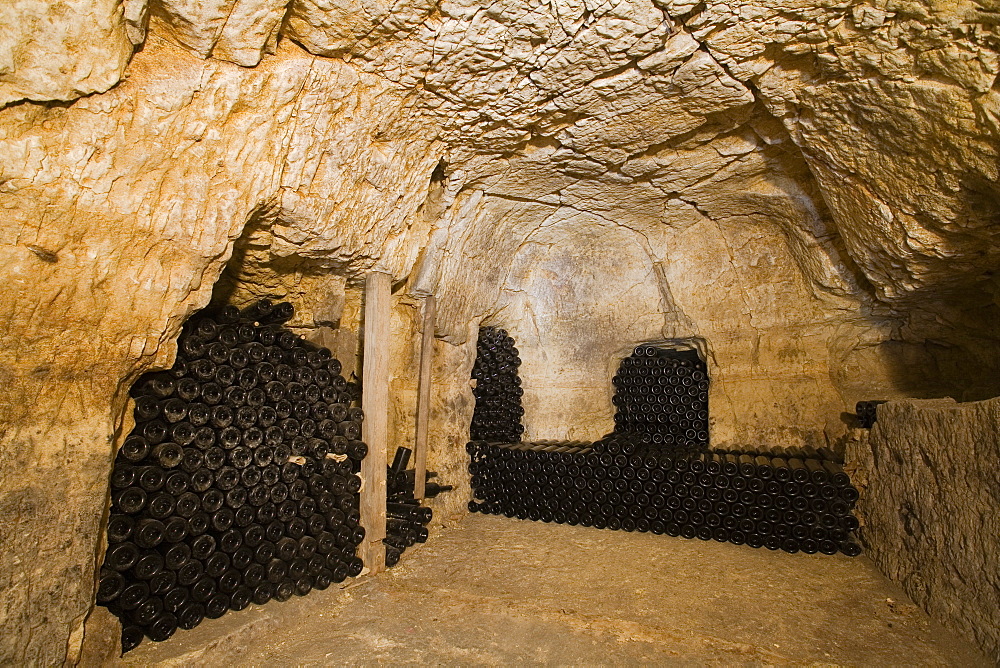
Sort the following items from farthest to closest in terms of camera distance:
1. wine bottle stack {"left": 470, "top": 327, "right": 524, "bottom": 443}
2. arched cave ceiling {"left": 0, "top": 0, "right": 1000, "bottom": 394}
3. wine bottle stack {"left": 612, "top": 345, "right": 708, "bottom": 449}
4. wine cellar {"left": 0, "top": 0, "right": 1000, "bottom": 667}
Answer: wine bottle stack {"left": 470, "top": 327, "right": 524, "bottom": 443} → wine bottle stack {"left": 612, "top": 345, "right": 708, "bottom": 449} → wine cellar {"left": 0, "top": 0, "right": 1000, "bottom": 667} → arched cave ceiling {"left": 0, "top": 0, "right": 1000, "bottom": 394}

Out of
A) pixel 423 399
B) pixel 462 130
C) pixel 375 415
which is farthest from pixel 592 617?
pixel 462 130

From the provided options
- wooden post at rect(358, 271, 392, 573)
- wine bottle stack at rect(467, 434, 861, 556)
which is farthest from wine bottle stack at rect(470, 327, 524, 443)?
wooden post at rect(358, 271, 392, 573)

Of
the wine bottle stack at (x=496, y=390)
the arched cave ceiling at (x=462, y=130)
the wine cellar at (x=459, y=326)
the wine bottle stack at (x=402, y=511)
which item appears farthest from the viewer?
the wine bottle stack at (x=496, y=390)

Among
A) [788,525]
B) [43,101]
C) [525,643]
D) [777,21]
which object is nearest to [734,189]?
[777,21]

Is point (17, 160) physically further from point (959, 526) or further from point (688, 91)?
point (959, 526)

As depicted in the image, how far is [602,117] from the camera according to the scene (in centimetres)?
439

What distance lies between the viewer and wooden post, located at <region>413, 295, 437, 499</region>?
5762 mm

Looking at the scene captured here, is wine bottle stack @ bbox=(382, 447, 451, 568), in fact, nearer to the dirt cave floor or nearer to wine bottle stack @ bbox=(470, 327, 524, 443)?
the dirt cave floor

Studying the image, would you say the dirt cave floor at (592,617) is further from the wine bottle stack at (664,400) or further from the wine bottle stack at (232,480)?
the wine bottle stack at (664,400)

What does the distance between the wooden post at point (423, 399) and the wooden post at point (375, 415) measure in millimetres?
1054

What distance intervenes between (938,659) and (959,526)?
0.85 meters

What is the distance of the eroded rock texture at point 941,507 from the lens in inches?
127

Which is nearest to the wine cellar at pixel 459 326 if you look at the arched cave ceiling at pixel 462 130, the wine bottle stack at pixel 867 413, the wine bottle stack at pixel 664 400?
the arched cave ceiling at pixel 462 130

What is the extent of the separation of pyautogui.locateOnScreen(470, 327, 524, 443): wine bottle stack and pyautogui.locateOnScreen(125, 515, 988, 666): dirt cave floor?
209 cm
